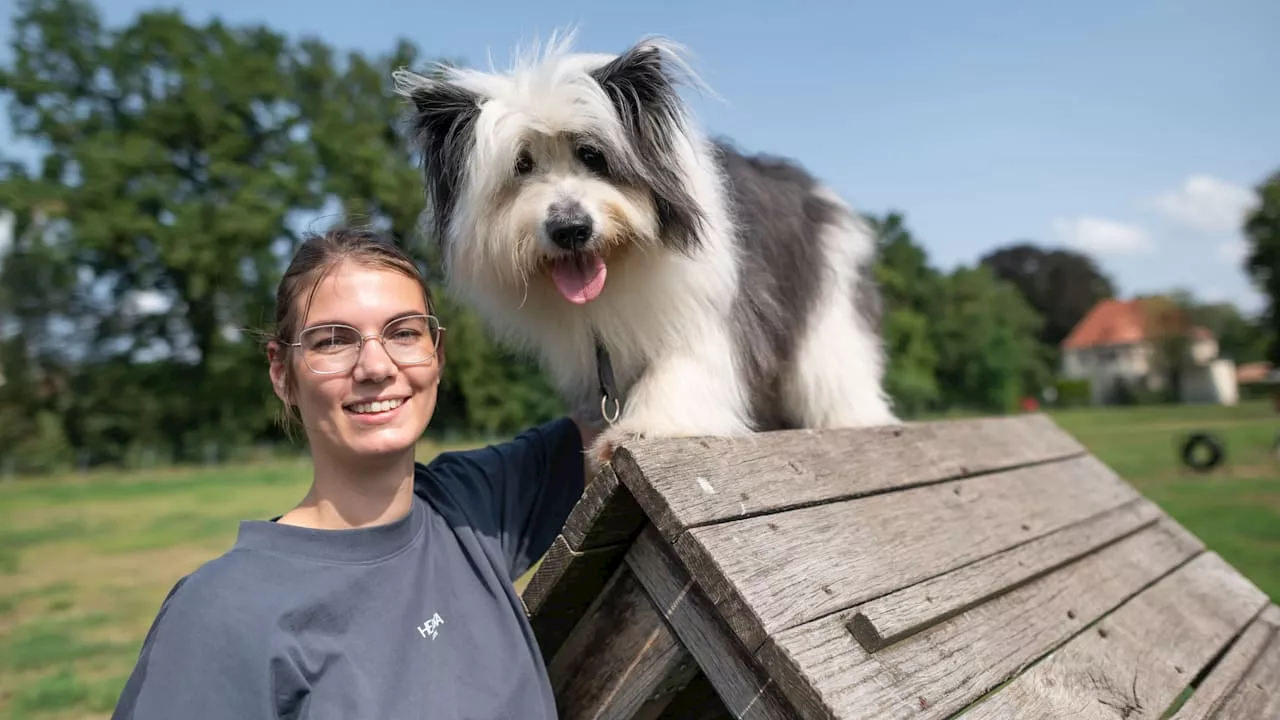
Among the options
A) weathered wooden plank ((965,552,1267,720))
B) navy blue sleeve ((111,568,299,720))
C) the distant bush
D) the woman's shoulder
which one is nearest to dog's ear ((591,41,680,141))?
the woman's shoulder

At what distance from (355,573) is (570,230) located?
1069 millimetres

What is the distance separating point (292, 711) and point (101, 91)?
107 feet

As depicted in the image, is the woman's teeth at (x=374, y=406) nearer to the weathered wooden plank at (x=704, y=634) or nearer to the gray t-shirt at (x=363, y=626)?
the gray t-shirt at (x=363, y=626)

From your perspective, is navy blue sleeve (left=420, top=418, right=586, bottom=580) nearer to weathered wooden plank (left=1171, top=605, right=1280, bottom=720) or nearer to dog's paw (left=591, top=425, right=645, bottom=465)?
dog's paw (left=591, top=425, right=645, bottom=465)

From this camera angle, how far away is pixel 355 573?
6.07ft

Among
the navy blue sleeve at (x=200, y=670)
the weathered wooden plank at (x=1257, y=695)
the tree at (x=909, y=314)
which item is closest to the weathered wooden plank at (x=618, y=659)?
the navy blue sleeve at (x=200, y=670)

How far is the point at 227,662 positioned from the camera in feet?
5.15

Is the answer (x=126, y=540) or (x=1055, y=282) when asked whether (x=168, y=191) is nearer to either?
(x=126, y=540)

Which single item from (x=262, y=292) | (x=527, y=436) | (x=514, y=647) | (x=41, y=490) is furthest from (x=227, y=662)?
(x=262, y=292)

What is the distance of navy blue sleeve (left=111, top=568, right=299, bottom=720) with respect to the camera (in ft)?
4.98

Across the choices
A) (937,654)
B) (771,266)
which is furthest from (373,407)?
(771,266)

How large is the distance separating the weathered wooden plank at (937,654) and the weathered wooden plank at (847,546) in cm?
7

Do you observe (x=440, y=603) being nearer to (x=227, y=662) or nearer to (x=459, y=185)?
(x=227, y=662)

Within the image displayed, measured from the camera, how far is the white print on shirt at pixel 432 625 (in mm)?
1889
